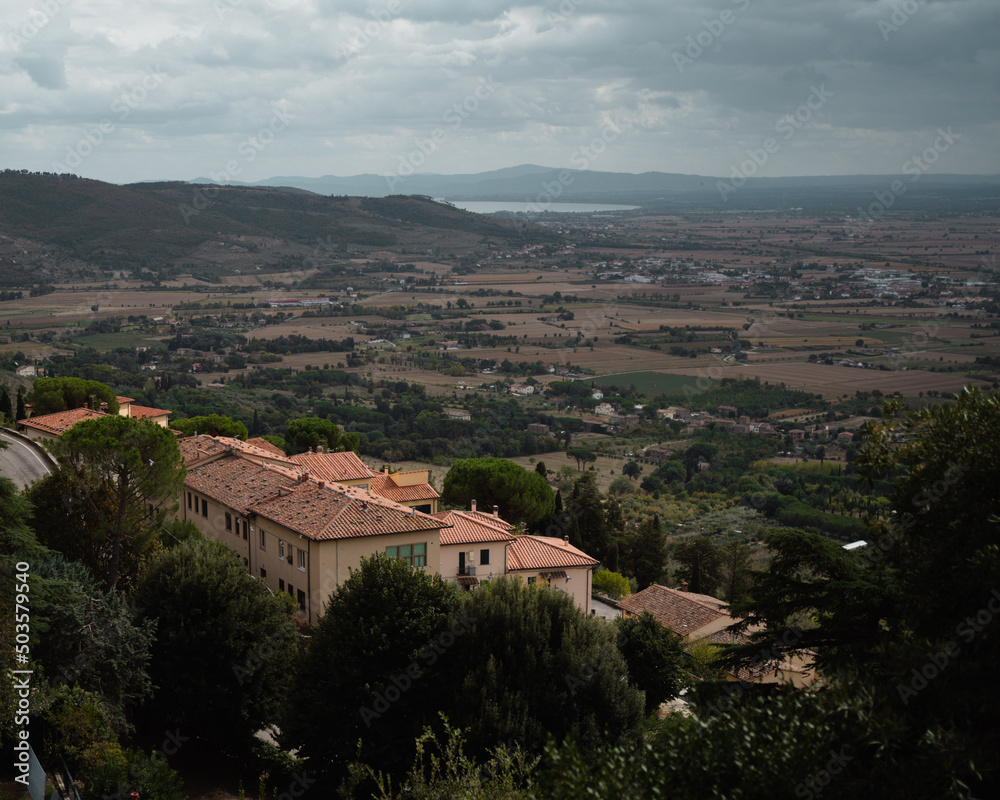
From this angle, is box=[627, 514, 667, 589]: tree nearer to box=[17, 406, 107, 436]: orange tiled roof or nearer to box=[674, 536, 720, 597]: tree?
box=[674, 536, 720, 597]: tree

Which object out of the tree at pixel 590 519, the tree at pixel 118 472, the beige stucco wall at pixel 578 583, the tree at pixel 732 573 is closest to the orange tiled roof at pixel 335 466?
the beige stucco wall at pixel 578 583

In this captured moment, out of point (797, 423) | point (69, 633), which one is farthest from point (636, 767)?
point (797, 423)

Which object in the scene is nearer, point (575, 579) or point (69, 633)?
point (69, 633)

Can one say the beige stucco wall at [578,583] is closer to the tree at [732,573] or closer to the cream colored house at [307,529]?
the cream colored house at [307,529]

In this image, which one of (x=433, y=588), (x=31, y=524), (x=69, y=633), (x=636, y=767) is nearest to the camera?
(x=636, y=767)

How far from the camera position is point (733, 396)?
98.4m

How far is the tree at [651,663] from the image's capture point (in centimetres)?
2202

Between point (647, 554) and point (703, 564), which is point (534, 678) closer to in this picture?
point (647, 554)

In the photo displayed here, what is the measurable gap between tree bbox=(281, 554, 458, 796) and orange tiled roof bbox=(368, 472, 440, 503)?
1206 cm

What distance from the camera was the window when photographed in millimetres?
24156

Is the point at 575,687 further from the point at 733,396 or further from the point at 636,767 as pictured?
the point at 733,396

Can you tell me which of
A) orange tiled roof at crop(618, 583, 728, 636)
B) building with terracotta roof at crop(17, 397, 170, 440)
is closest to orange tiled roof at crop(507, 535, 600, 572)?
orange tiled roof at crop(618, 583, 728, 636)

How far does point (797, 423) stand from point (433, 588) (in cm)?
7298

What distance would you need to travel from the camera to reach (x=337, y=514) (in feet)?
78.2
